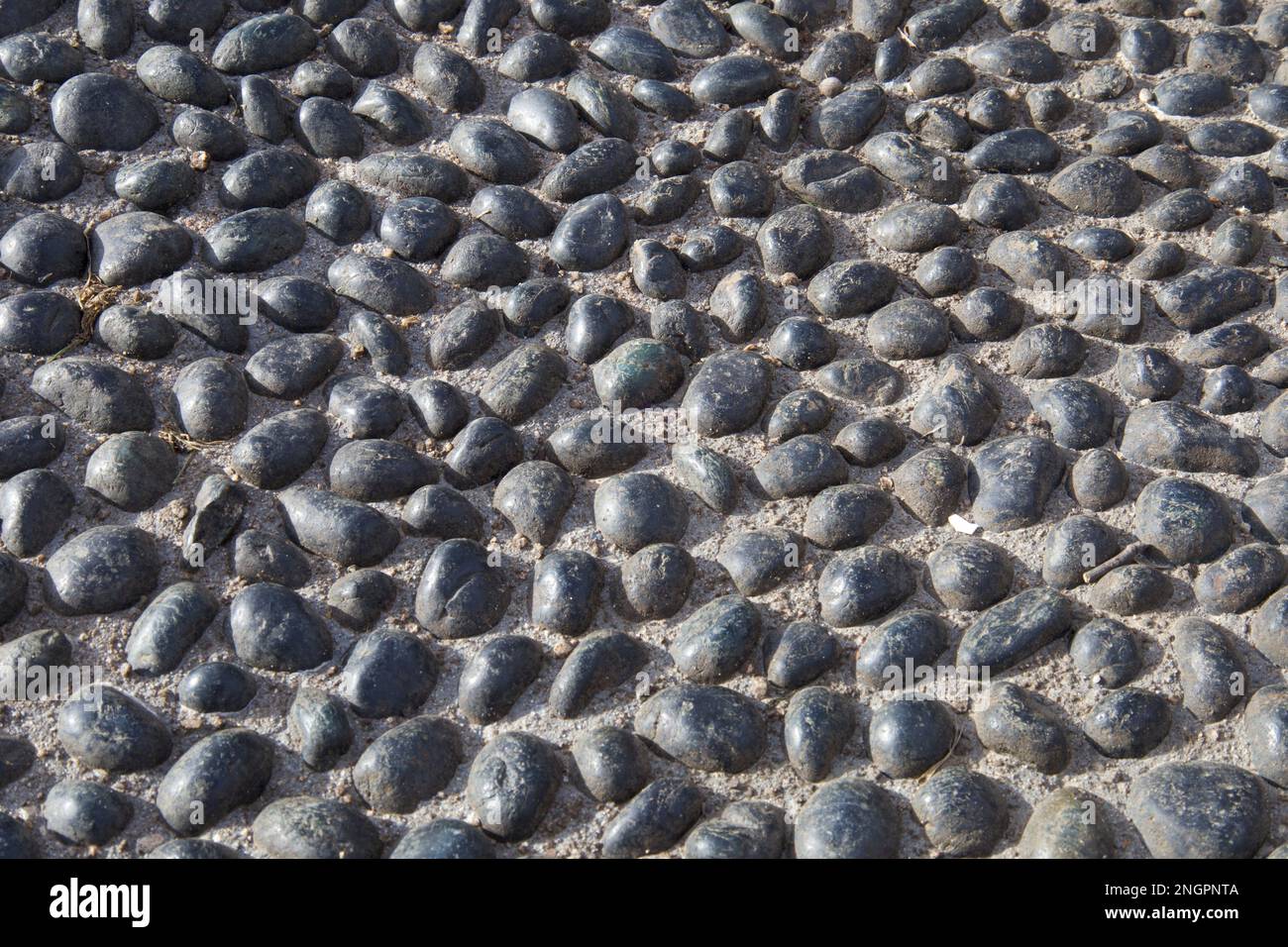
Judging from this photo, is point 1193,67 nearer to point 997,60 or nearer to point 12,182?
point 997,60

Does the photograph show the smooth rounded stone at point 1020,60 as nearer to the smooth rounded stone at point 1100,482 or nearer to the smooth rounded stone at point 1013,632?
the smooth rounded stone at point 1100,482

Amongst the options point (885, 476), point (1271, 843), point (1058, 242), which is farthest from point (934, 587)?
point (1058, 242)

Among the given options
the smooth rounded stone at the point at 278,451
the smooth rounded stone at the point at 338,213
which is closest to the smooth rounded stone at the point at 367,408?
the smooth rounded stone at the point at 278,451

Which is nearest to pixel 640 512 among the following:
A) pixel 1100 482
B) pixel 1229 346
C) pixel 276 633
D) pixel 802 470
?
pixel 802 470

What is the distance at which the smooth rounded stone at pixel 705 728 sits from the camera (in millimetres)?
2473

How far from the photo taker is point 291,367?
10.1 ft

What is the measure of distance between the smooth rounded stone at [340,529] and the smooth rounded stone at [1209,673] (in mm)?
1687

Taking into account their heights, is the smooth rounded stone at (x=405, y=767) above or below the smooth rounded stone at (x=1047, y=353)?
below

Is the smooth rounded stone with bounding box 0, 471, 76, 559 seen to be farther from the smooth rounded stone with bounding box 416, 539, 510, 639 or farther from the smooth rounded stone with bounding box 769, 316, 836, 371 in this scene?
the smooth rounded stone with bounding box 769, 316, 836, 371

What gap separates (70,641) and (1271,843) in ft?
8.03

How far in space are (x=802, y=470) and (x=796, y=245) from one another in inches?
28.2

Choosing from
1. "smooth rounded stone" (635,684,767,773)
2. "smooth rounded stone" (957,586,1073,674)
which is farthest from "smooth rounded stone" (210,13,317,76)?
"smooth rounded stone" (957,586,1073,674)

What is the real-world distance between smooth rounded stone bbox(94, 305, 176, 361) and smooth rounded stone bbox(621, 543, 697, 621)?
1132mm

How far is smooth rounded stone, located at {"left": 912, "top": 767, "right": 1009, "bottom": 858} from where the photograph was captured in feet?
7.72
